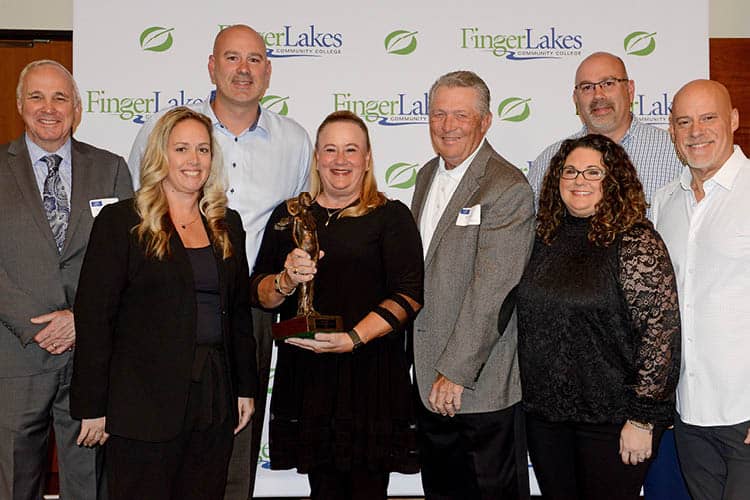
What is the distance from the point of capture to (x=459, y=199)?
3.03 m

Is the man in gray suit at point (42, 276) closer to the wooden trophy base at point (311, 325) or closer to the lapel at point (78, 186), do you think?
the lapel at point (78, 186)

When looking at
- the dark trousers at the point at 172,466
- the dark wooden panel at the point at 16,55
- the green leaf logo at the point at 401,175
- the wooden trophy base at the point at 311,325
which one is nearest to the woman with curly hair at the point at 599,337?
the wooden trophy base at the point at 311,325

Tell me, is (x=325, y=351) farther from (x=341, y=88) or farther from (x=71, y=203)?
(x=341, y=88)

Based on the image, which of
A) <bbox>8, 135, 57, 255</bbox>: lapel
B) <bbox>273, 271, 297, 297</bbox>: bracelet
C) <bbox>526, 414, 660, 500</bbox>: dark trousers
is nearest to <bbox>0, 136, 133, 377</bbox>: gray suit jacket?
<bbox>8, 135, 57, 255</bbox>: lapel

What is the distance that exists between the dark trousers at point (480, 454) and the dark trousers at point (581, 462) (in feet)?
0.43

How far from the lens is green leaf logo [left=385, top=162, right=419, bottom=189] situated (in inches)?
178

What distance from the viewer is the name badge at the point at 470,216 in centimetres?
296

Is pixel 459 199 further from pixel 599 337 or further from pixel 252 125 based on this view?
pixel 252 125

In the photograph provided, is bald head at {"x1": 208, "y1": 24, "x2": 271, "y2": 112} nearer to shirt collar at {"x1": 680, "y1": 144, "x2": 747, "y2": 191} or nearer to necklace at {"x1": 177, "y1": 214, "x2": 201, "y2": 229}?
necklace at {"x1": 177, "y1": 214, "x2": 201, "y2": 229}

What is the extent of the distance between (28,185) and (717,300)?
2.74 m

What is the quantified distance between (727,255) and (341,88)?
2455mm

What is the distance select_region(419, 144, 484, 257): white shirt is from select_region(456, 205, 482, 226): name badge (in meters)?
0.12

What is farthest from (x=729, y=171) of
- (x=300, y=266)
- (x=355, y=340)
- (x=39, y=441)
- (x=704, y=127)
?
(x=39, y=441)

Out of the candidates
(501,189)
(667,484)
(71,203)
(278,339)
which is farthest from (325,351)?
(667,484)
